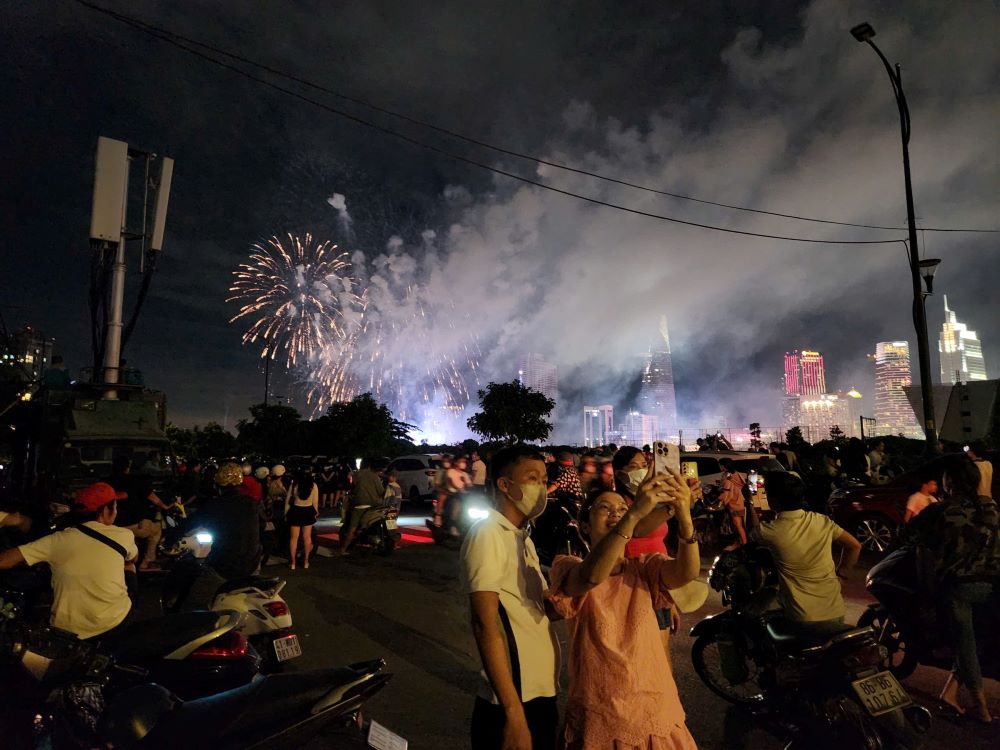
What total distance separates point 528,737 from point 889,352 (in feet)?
599

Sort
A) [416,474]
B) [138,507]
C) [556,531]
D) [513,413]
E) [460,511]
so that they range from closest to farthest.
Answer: [556,531]
[138,507]
[460,511]
[416,474]
[513,413]

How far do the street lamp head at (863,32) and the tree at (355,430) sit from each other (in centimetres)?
4721

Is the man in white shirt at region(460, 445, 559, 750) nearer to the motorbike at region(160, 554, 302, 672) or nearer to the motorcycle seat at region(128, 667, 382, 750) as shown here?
the motorcycle seat at region(128, 667, 382, 750)

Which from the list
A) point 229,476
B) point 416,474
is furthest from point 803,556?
point 416,474

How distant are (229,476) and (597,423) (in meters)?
162

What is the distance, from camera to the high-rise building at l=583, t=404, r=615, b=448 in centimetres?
15562

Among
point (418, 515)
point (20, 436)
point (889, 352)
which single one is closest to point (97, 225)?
point (20, 436)

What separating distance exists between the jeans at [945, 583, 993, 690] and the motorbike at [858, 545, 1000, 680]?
0.40 feet

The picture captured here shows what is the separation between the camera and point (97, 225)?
18125 mm

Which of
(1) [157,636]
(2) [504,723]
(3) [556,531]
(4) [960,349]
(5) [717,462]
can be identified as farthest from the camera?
(4) [960,349]

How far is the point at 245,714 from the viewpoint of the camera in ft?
7.54

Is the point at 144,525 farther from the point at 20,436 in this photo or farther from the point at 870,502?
the point at 870,502

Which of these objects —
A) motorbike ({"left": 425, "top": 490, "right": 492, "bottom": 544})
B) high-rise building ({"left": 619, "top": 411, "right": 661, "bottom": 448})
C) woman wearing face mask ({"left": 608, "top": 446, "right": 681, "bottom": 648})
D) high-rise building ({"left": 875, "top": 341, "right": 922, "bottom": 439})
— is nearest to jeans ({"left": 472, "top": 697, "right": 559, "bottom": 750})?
woman wearing face mask ({"left": 608, "top": 446, "right": 681, "bottom": 648})

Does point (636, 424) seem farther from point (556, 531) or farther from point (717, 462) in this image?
point (556, 531)
